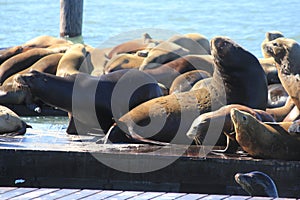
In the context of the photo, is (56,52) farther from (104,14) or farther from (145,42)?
(104,14)

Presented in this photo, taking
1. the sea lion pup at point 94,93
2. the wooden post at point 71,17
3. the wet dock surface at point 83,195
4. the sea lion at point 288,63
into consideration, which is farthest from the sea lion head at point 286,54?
the wooden post at point 71,17

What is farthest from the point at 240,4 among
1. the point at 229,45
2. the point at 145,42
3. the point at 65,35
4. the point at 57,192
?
the point at 57,192

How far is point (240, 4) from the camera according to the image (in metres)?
30.5

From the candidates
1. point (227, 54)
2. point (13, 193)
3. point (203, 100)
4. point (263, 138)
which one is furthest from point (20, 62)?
point (13, 193)

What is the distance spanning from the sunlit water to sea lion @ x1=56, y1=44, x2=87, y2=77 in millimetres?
7662

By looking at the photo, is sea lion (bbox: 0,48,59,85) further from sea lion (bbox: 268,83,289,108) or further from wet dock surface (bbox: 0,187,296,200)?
wet dock surface (bbox: 0,187,296,200)

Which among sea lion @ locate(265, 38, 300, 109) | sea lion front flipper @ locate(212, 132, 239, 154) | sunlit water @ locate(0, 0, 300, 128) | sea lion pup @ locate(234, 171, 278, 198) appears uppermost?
sea lion @ locate(265, 38, 300, 109)

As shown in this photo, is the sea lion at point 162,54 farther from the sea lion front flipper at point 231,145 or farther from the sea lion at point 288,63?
the sea lion front flipper at point 231,145

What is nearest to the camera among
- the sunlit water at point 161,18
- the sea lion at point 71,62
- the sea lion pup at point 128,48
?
the sea lion at point 71,62

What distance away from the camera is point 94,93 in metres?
7.40

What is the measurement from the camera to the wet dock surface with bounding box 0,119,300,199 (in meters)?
6.03

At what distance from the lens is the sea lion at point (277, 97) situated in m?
8.24

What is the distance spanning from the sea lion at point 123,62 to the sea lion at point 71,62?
1.01ft

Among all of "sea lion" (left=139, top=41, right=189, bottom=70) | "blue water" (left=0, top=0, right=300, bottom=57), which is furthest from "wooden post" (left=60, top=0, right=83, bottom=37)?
"sea lion" (left=139, top=41, right=189, bottom=70)
